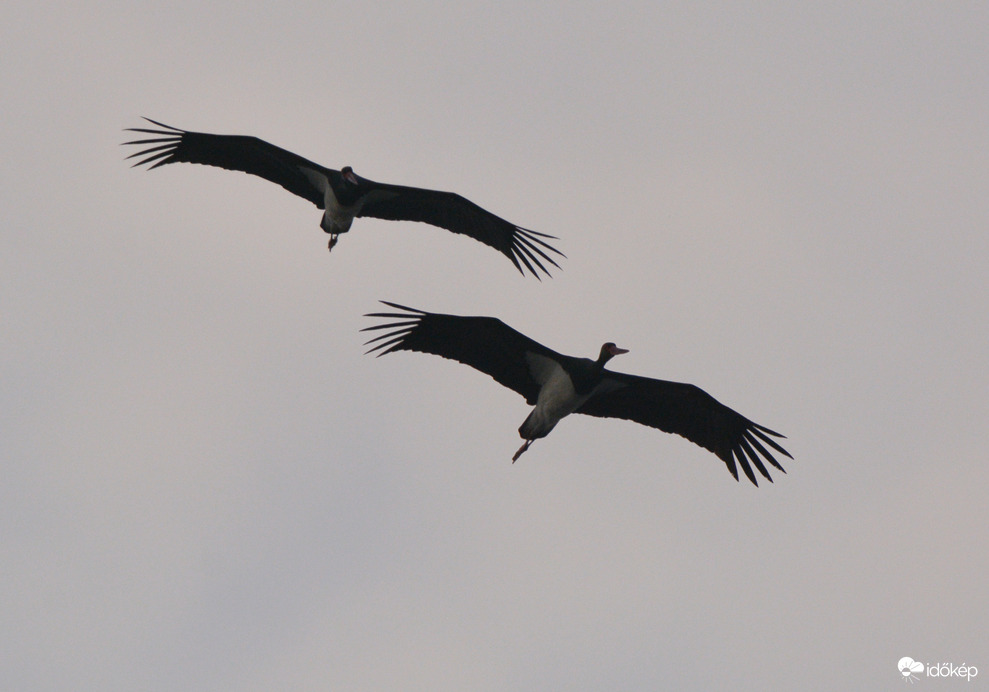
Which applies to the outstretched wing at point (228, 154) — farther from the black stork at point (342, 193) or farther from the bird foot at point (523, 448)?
the bird foot at point (523, 448)

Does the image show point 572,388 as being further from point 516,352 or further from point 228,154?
point 228,154

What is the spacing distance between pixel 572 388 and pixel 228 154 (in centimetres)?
605

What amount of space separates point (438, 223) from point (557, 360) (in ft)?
13.5

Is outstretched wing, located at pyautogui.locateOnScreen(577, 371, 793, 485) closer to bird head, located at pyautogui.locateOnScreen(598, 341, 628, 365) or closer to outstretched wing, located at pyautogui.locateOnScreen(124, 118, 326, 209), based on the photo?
bird head, located at pyautogui.locateOnScreen(598, 341, 628, 365)

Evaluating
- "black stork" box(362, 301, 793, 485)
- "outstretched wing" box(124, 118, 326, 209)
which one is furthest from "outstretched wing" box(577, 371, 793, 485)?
"outstretched wing" box(124, 118, 326, 209)

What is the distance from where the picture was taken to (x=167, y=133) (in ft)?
60.7

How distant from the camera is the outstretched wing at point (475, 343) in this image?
15.6m

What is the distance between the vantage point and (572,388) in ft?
52.5

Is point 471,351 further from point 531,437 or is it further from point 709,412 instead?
point 709,412

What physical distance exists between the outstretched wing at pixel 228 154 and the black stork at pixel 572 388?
3993 mm

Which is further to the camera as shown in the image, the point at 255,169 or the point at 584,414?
the point at 255,169

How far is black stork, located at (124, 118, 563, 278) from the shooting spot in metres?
18.7


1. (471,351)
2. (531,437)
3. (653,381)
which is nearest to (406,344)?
(471,351)

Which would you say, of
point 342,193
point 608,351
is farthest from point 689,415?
point 342,193
